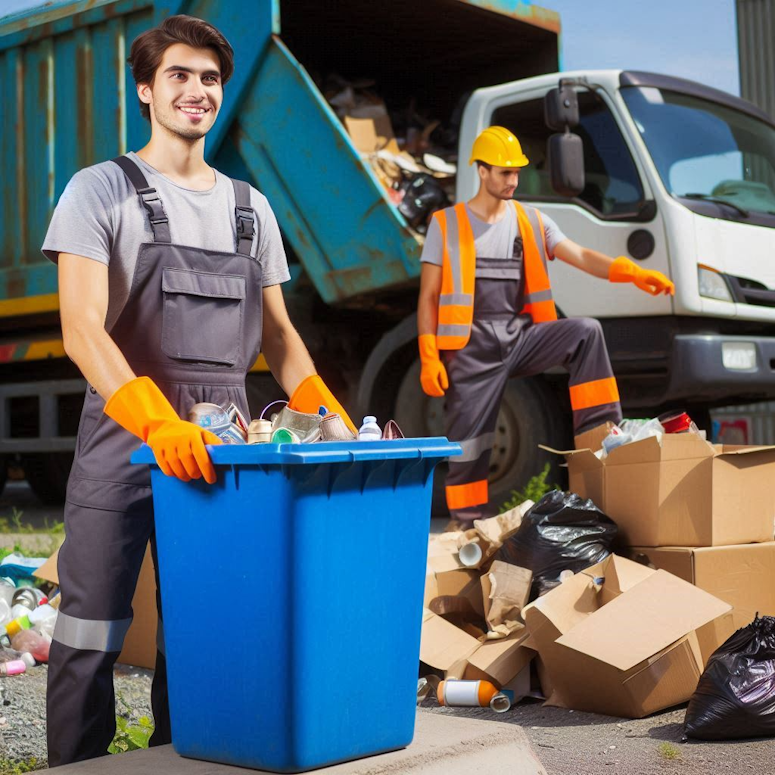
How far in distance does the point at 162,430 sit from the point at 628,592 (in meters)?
1.72

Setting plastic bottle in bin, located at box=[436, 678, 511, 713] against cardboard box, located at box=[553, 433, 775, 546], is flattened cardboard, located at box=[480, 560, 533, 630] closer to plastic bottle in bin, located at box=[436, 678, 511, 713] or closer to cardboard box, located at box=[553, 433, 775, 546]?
plastic bottle in bin, located at box=[436, 678, 511, 713]

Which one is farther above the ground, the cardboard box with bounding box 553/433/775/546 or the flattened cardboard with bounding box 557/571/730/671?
the cardboard box with bounding box 553/433/775/546

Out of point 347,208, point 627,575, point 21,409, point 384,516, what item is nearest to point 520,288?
point 347,208

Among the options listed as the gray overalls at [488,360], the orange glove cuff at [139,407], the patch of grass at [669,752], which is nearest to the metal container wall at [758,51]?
the gray overalls at [488,360]

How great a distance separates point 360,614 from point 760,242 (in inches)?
156

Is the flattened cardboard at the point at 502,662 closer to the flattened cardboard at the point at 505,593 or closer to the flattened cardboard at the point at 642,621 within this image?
the flattened cardboard at the point at 505,593

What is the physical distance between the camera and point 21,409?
7.59 m

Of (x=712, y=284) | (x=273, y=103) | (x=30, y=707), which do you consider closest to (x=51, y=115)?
(x=273, y=103)

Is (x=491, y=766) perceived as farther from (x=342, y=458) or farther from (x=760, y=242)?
(x=760, y=242)

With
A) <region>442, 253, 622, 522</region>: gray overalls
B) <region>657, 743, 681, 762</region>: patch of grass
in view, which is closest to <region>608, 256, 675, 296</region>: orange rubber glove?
<region>442, 253, 622, 522</region>: gray overalls

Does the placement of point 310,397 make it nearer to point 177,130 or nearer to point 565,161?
point 177,130

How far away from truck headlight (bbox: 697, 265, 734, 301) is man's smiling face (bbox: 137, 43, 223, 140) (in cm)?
329

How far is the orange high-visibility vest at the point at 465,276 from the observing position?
16.0 ft

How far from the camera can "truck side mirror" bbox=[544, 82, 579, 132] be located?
508 cm
